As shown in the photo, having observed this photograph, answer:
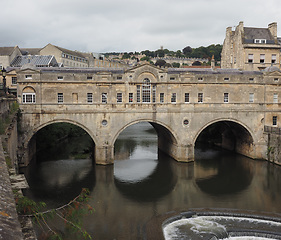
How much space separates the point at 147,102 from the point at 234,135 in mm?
14699

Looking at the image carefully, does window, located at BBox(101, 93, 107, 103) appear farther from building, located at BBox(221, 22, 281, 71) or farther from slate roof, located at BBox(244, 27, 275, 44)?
slate roof, located at BBox(244, 27, 275, 44)

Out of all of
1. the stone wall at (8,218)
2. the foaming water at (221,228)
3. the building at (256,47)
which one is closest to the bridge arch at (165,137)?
the foaming water at (221,228)

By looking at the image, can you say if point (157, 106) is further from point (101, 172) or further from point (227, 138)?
point (227, 138)

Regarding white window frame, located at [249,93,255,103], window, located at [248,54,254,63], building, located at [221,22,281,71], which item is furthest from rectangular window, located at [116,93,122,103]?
window, located at [248,54,254,63]

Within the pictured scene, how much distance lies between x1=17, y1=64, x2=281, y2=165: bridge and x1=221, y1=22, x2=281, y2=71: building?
8.64m

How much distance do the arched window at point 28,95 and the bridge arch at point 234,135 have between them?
58.8 feet

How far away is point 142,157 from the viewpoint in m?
37.9

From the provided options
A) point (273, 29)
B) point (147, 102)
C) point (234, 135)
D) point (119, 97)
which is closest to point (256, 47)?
point (273, 29)

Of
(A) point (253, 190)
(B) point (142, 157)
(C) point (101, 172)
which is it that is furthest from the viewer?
(B) point (142, 157)

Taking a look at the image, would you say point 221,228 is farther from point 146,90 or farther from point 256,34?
point 256,34

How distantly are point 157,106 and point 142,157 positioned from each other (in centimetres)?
825

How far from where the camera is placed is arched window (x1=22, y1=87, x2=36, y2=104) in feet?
101

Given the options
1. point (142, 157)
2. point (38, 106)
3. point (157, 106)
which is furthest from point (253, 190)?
point (38, 106)

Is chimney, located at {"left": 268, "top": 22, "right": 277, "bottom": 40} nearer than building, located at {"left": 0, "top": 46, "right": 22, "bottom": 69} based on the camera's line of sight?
Yes
